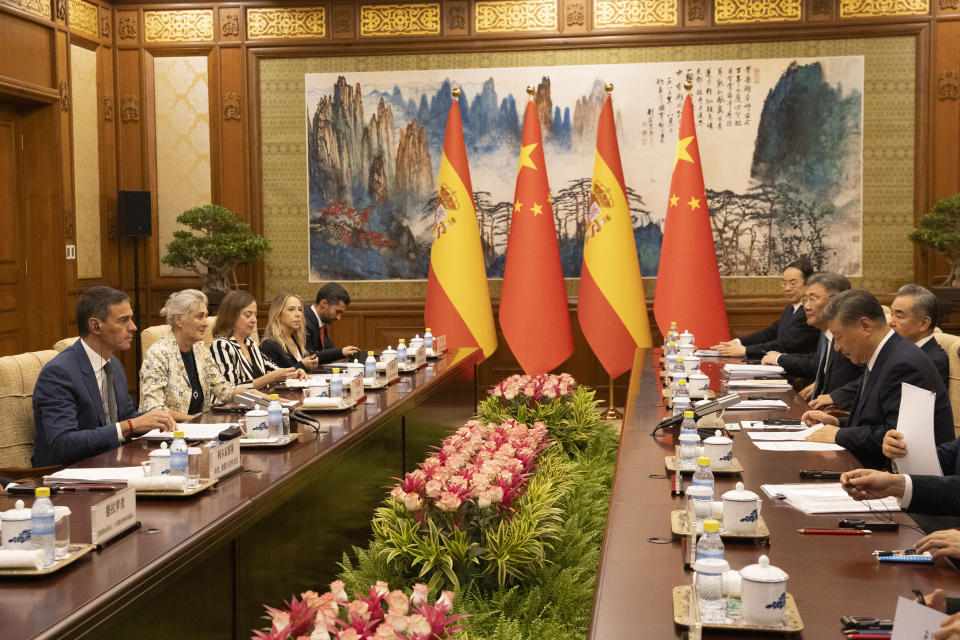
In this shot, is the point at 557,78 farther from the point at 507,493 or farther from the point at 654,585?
the point at 654,585

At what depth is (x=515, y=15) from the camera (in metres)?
8.64

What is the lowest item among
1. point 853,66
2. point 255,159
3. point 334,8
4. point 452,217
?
point 452,217

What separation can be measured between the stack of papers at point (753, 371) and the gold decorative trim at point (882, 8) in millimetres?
4051

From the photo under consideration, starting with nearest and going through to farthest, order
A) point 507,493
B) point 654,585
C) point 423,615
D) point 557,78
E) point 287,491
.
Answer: point 423,615, point 654,585, point 287,491, point 507,493, point 557,78

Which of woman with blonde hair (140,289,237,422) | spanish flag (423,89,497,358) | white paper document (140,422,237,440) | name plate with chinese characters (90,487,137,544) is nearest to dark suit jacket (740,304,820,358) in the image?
spanish flag (423,89,497,358)

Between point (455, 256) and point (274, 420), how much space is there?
182 inches

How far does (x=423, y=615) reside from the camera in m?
1.92

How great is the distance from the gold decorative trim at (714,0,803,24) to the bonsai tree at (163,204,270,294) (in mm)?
4369

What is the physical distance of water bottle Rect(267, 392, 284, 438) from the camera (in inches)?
140

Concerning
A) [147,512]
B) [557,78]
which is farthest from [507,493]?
[557,78]

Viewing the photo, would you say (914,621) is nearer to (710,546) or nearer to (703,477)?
(710,546)

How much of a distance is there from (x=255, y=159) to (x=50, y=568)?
23.5ft

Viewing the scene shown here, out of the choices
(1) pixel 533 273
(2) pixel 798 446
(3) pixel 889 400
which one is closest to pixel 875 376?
(3) pixel 889 400

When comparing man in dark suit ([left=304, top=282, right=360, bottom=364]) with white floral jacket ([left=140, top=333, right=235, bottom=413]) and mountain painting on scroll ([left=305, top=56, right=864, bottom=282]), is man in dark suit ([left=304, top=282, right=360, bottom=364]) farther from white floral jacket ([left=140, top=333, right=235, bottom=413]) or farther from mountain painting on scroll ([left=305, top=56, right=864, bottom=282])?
white floral jacket ([left=140, top=333, right=235, bottom=413])
